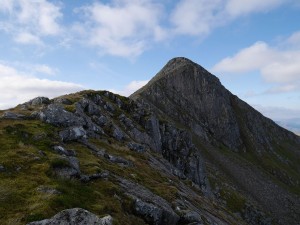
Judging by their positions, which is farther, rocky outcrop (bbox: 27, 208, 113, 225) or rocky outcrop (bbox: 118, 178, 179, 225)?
rocky outcrop (bbox: 118, 178, 179, 225)

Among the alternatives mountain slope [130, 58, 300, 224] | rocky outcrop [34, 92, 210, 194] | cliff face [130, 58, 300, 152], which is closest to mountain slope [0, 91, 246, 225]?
rocky outcrop [34, 92, 210, 194]

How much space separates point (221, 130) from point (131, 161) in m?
155

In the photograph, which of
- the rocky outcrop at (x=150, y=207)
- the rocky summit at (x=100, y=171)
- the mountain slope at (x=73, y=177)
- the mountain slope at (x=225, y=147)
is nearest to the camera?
the mountain slope at (x=73, y=177)

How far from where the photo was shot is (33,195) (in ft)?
69.1

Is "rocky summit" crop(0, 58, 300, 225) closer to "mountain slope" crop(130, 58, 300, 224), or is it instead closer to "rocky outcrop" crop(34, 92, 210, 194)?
"rocky outcrop" crop(34, 92, 210, 194)

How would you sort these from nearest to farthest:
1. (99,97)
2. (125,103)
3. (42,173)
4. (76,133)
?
1. (42,173)
2. (76,133)
3. (99,97)
4. (125,103)

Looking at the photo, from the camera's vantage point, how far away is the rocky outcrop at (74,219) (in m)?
16.9

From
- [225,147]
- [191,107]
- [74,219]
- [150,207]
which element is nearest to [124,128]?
[150,207]

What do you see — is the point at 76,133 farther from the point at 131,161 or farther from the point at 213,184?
the point at 213,184

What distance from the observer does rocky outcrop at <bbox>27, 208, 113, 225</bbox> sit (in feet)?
55.5

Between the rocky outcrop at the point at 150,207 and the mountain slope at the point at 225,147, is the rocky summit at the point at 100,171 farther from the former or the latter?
the mountain slope at the point at 225,147

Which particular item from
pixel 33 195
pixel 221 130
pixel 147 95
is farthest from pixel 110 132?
pixel 221 130

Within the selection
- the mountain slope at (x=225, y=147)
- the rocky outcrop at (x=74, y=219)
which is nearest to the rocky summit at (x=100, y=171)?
the rocky outcrop at (x=74, y=219)

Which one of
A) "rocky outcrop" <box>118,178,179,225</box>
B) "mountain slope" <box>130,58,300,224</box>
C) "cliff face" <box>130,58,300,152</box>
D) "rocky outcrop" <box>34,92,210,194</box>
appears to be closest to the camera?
"rocky outcrop" <box>118,178,179,225</box>
